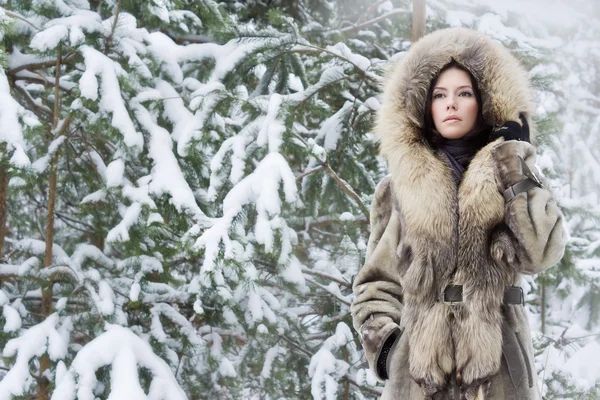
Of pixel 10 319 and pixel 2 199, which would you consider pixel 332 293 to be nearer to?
pixel 10 319

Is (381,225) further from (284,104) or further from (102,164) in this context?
(102,164)

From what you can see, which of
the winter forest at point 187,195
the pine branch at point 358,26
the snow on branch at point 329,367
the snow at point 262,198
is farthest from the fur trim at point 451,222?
the pine branch at point 358,26

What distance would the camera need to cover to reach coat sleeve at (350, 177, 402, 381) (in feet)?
7.81

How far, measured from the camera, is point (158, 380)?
11.9 ft

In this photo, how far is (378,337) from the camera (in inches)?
93.4

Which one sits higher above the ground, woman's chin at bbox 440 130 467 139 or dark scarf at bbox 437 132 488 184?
woman's chin at bbox 440 130 467 139

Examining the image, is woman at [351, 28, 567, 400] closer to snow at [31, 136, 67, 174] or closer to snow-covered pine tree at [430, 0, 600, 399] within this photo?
snow-covered pine tree at [430, 0, 600, 399]

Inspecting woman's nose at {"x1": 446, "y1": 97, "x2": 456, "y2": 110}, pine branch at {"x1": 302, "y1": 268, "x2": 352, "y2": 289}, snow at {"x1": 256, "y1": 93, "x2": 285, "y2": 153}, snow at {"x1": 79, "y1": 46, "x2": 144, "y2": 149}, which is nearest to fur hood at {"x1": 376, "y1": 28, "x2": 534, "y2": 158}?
woman's nose at {"x1": 446, "y1": 97, "x2": 456, "y2": 110}

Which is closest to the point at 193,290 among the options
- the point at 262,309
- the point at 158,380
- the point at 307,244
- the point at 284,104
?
the point at 262,309

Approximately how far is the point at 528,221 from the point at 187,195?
211 cm

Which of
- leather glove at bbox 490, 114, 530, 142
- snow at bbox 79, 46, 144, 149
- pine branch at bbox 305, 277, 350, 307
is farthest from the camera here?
pine branch at bbox 305, 277, 350, 307

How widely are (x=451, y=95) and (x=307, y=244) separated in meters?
3.90

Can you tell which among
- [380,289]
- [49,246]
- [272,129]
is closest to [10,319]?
[49,246]

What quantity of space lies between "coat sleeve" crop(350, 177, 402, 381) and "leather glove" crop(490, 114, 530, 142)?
457mm
